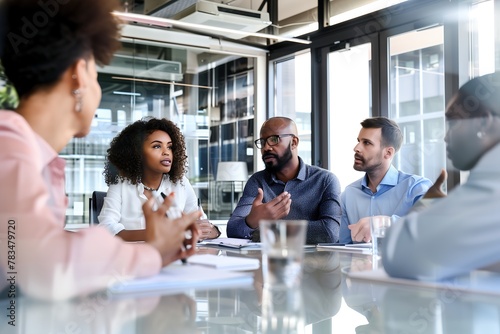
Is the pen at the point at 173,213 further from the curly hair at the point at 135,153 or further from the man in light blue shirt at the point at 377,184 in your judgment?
the curly hair at the point at 135,153

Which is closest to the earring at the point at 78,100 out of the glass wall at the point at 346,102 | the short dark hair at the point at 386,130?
the short dark hair at the point at 386,130

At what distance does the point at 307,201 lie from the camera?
3074 mm

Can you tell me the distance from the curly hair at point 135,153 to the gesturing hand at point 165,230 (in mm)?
1998

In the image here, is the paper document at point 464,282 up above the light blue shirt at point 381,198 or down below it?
below

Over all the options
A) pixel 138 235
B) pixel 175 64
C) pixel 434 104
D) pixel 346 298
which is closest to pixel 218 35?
pixel 175 64

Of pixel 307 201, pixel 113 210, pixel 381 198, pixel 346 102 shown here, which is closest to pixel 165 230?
pixel 381 198

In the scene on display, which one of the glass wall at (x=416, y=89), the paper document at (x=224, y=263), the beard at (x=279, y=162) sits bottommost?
the paper document at (x=224, y=263)

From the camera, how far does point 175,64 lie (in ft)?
21.0

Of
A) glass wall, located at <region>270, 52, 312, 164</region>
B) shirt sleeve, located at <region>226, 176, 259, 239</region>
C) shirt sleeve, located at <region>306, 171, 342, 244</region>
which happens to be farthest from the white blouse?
glass wall, located at <region>270, 52, 312, 164</region>

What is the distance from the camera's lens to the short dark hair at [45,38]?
744 mm

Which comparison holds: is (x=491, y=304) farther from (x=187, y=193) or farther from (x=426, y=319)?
(x=187, y=193)

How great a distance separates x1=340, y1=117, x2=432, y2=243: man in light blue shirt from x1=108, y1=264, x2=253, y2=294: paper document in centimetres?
107

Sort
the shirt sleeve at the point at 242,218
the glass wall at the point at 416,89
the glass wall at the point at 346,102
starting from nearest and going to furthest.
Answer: the shirt sleeve at the point at 242,218 < the glass wall at the point at 416,89 < the glass wall at the point at 346,102

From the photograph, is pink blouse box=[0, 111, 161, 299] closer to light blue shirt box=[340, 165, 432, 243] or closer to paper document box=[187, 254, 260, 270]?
paper document box=[187, 254, 260, 270]
